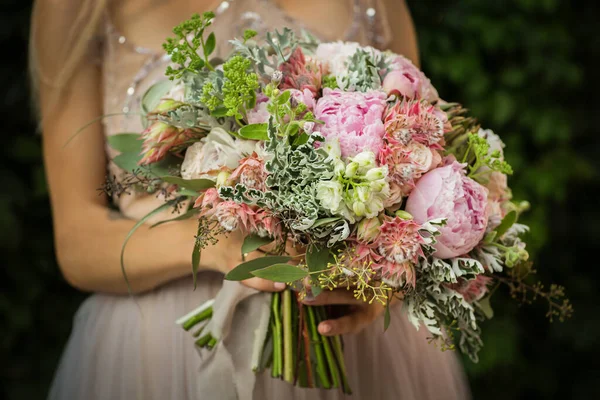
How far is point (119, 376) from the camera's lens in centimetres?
113

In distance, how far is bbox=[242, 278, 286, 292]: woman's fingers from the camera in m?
0.98

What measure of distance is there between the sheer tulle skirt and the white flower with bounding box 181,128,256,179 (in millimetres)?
293

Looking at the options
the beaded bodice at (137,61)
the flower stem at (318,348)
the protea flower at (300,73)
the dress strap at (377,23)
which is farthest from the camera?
the dress strap at (377,23)

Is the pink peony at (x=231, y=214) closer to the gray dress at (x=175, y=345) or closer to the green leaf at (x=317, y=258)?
the green leaf at (x=317, y=258)

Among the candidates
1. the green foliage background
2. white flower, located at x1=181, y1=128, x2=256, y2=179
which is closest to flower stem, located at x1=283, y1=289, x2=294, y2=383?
white flower, located at x1=181, y1=128, x2=256, y2=179

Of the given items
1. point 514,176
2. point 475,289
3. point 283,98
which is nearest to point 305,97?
point 283,98

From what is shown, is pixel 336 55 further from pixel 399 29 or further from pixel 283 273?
pixel 399 29

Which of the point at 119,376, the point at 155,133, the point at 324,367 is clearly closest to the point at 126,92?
the point at 155,133

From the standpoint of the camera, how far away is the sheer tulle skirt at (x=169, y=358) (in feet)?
3.59

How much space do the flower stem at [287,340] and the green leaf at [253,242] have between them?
0.14 meters

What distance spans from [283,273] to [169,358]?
1.29 feet

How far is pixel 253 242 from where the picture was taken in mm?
875

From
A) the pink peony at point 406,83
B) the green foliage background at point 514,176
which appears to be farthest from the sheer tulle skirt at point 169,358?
the green foliage background at point 514,176

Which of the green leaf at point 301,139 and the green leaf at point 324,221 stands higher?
the green leaf at point 301,139
